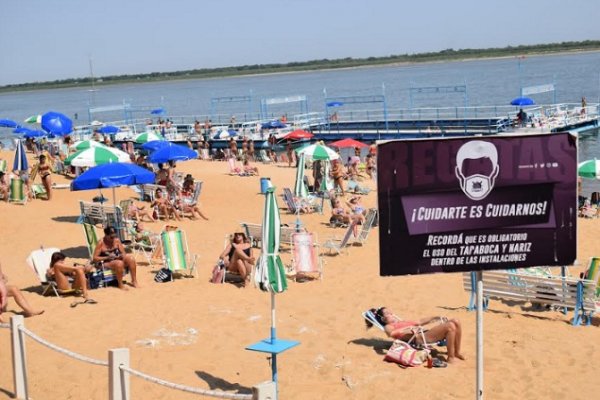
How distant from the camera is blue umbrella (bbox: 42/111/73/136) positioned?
62.7 feet

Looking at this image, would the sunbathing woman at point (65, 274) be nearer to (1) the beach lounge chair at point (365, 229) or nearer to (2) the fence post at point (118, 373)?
(2) the fence post at point (118, 373)

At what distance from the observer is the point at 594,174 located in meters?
15.6

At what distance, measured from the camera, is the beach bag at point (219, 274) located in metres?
10.1

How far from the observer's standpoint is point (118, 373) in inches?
195

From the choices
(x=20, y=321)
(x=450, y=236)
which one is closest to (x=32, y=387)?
(x=20, y=321)

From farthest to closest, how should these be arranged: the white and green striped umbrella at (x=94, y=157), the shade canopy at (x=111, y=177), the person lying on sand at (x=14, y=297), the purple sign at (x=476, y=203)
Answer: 1. the white and green striped umbrella at (x=94, y=157)
2. the shade canopy at (x=111, y=177)
3. the person lying on sand at (x=14, y=297)
4. the purple sign at (x=476, y=203)

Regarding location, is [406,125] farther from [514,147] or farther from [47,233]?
[514,147]

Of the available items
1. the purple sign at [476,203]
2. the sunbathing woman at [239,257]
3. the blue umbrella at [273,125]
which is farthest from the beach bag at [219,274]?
the blue umbrella at [273,125]

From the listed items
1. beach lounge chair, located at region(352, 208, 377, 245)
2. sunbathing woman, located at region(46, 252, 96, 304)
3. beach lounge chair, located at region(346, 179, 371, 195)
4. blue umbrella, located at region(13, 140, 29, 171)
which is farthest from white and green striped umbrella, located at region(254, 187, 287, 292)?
beach lounge chair, located at region(346, 179, 371, 195)

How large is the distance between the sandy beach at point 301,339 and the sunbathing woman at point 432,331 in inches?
6.7

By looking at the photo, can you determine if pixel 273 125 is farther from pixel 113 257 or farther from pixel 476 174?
pixel 476 174

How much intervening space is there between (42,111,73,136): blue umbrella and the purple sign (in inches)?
609

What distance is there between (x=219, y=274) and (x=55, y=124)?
35.5ft

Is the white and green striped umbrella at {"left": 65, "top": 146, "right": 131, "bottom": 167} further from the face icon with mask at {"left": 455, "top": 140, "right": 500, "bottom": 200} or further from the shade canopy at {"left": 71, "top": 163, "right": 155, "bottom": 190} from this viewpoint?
the face icon with mask at {"left": 455, "top": 140, "right": 500, "bottom": 200}
